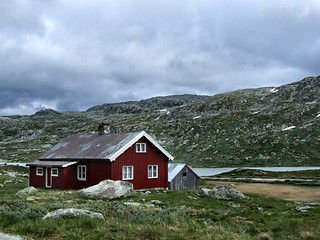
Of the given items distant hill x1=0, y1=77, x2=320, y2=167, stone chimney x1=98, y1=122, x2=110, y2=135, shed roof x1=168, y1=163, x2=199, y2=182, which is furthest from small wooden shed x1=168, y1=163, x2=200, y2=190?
distant hill x1=0, y1=77, x2=320, y2=167

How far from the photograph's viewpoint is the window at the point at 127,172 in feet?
139

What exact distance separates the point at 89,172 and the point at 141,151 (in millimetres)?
7266

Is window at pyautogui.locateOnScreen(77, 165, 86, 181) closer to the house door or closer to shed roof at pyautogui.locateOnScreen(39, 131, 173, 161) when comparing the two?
shed roof at pyautogui.locateOnScreen(39, 131, 173, 161)

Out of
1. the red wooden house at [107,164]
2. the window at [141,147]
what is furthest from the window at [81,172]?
the window at [141,147]

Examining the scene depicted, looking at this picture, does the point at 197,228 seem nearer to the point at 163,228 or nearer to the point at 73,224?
the point at 163,228

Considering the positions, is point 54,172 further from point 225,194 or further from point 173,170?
point 225,194

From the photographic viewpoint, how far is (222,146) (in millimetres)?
152750

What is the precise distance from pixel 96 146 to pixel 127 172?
612 cm

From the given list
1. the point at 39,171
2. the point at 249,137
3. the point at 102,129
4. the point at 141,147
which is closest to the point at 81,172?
the point at 39,171

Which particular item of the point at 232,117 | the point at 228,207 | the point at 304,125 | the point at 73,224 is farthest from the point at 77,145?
the point at 232,117

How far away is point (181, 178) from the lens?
53.4m

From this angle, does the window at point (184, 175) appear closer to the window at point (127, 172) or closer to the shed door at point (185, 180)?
the shed door at point (185, 180)

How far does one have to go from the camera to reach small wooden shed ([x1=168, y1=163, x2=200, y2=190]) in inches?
2017

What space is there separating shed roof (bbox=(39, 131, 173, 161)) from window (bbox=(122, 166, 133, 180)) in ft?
8.93
